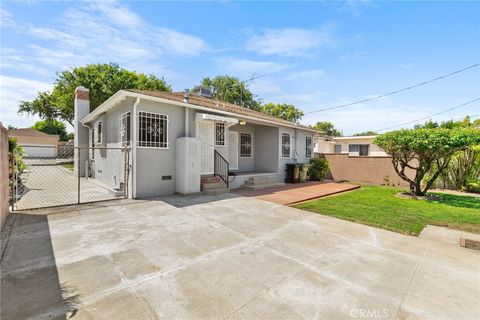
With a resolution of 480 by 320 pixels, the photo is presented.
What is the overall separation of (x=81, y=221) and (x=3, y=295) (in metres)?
2.90

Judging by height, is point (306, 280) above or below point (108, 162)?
below

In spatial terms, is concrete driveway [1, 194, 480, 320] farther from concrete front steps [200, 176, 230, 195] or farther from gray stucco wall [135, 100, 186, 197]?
concrete front steps [200, 176, 230, 195]

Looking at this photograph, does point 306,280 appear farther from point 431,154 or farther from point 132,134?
point 431,154

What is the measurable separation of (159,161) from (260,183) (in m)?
4.86

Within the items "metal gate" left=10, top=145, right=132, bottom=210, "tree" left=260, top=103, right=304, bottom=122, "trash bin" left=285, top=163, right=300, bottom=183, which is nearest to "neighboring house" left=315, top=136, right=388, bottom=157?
"tree" left=260, top=103, right=304, bottom=122

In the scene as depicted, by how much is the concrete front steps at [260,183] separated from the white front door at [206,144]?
195 centimetres

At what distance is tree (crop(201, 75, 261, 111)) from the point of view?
30500mm

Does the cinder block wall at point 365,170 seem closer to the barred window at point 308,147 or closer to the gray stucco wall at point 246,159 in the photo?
the barred window at point 308,147

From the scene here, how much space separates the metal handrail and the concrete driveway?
4.52 m

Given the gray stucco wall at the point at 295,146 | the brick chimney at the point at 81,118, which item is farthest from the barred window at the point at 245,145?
the brick chimney at the point at 81,118

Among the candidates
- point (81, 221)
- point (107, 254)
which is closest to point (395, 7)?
point (107, 254)

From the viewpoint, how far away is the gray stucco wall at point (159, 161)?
7637 mm

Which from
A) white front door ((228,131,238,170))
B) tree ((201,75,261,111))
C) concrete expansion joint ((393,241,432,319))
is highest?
tree ((201,75,261,111))

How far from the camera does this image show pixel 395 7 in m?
8.84
